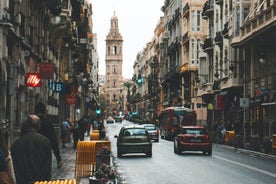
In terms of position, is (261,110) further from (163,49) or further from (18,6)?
(163,49)

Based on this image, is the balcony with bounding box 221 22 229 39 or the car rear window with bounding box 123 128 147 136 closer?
the car rear window with bounding box 123 128 147 136

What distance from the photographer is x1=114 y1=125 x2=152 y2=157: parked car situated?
31484 mm

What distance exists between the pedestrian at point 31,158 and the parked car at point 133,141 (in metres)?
22.4

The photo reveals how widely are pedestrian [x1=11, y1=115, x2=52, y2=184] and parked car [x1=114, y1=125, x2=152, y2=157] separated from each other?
880 inches

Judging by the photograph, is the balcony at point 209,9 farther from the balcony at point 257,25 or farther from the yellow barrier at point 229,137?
Answer: the yellow barrier at point 229,137

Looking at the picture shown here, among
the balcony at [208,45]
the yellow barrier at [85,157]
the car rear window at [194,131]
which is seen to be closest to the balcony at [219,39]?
the balcony at [208,45]

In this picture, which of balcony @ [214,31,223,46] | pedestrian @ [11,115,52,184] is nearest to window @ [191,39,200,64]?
balcony @ [214,31,223,46]

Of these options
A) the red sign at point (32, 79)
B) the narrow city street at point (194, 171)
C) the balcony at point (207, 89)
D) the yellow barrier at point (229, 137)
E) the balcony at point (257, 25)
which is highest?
the balcony at point (257, 25)

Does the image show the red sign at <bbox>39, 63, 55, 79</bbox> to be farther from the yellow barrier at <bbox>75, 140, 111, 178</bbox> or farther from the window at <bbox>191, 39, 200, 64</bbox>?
the window at <bbox>191, 39, 200, 64</bbox>

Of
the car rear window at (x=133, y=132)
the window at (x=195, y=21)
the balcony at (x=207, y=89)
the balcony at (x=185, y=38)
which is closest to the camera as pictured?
the car rear window at (x=133, y=132)

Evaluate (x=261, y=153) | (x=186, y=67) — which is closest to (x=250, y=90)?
(x=261, y=153)

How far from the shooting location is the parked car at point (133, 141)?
3148 centimetres

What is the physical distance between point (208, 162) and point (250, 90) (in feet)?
71.2

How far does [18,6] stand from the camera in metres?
26.8
